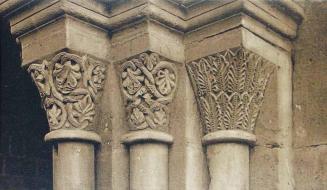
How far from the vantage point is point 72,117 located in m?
2.43

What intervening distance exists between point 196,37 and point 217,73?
0.69ft

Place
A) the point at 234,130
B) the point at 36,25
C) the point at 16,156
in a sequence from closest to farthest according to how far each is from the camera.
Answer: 1. the point at 234,130
2. the point at 36,25
3. the point at 16,156

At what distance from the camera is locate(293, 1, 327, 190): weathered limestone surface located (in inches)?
96.3

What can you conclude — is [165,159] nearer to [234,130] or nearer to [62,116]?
[234,130]

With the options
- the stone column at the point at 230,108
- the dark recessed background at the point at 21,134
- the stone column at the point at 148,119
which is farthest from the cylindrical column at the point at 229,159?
the dark recessed background at the point at 21,134

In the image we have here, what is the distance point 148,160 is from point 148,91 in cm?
28

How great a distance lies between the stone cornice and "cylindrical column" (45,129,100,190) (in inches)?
19.3

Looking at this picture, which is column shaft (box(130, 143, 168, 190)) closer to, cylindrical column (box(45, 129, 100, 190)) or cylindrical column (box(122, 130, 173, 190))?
cylindrical column (box(122, 130, 173, 190))

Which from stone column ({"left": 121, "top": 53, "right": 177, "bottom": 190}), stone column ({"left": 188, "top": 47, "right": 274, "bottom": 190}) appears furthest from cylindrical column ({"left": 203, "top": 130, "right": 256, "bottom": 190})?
stone column ({"left": 121, "top": 53, "right": 177, "bottom": 190})

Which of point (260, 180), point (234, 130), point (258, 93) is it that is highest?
point (258, 93)

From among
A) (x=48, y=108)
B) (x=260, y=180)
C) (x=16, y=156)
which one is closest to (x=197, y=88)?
(x=260, y=180)

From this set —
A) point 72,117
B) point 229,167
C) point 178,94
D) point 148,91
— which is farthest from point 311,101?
point 72,117

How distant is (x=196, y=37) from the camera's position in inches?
101

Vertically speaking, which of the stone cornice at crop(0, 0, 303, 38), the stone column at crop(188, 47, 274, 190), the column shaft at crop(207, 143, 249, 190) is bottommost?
the column shaft at crop(207, 143, 249, 190)
